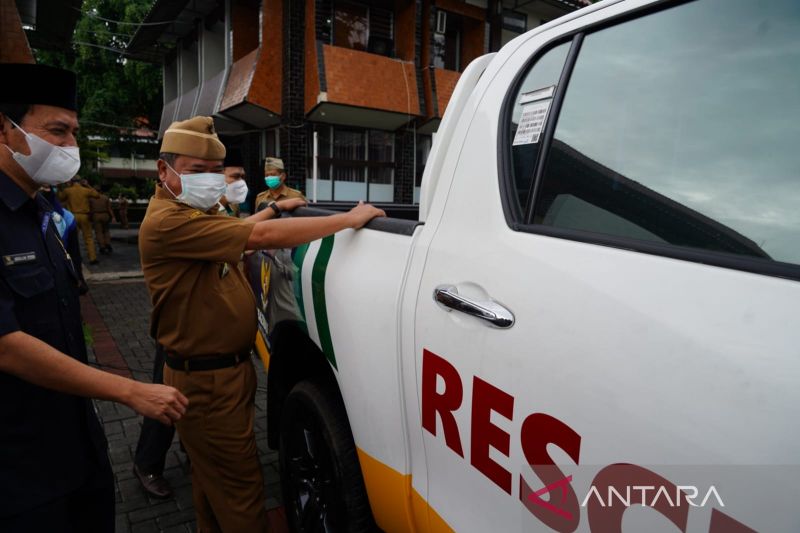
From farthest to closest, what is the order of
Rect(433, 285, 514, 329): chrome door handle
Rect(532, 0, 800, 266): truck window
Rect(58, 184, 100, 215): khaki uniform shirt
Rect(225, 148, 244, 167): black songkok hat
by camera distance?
Rect(58, 184, 100, 215): khaki uniform shirt → Rect(225, 148, 244, 167): black songkok hat → Rect(433, 285, 514, 329): chrome door handle → Rect(532, 0, 800, 266): truck window

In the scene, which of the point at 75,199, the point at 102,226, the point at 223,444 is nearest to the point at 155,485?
the point at 223,444

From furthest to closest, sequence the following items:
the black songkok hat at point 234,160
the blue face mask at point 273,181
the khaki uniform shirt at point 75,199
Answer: the khaki uniform shirt at point 75,199
the blue face mask at point 273,181
the black songkok hat at point 234,160

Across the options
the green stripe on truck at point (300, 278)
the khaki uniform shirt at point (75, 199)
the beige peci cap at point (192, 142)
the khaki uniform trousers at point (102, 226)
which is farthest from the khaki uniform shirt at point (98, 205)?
the green stripe on truck at point (300, 278)

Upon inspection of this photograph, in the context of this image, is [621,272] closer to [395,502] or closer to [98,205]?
[395,502]

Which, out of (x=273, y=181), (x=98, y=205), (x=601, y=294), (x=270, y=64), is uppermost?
(x=270, y=64)

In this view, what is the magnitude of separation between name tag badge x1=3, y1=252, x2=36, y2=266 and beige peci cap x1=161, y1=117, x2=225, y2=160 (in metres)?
0.73

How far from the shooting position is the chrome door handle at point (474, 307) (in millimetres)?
1154

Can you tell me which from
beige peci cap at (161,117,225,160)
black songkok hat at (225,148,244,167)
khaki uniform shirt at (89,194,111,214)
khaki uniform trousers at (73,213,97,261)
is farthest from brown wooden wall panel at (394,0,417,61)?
beige peci cap at (161,117,225,160)

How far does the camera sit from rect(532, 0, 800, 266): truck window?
943mm

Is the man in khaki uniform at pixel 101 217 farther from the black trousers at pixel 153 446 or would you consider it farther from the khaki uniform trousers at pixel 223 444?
the khaki uniform trousers at pixel 223 444

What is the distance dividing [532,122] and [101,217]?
12.7m

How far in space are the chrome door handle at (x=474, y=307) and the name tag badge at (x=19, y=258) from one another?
1.20 metres

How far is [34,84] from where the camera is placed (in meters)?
1.55

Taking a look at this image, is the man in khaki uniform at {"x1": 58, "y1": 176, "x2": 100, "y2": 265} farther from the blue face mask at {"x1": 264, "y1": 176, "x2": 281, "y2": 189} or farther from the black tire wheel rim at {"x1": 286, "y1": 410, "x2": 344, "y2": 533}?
the black tire wheel rim at {"x1": 286, "y1": 410, "x2": 344, "y2": 533}
